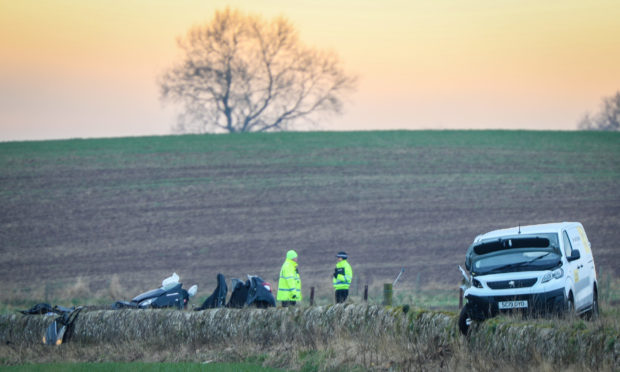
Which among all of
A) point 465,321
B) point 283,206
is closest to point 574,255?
A: point 465,321

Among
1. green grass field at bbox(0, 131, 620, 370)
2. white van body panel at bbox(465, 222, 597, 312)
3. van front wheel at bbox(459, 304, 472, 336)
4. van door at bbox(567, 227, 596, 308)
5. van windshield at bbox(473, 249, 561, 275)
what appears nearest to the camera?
van front wheel at bbox(459, 304, 472, 336)

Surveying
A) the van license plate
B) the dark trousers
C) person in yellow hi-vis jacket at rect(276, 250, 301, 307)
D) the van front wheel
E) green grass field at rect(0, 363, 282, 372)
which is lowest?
green grass field at rect(0, 363, 282, 372)

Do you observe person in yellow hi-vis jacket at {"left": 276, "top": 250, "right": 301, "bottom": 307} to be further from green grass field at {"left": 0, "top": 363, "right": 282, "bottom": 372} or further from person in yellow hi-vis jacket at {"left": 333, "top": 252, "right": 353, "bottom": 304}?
green grass field at {"left": 0, "top": 363, "right": 282, "bottom": 372}

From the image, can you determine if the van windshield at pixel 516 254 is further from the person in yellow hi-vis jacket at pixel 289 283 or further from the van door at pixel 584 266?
the person in yellow hi-vis jacket at pixel 289 283

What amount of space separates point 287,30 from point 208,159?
26073 mm

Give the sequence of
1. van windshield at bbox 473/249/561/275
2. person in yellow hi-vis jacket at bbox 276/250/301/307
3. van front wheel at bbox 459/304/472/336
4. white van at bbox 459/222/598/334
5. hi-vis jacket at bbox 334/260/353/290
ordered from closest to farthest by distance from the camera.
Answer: van front wheel at bbox 459/304/472/336
white van at bbox 459/222/598/334
van windshield at bbox 473/249/561/275
person in yellow hi-vis jacket at bbox 276/250/301/307
hi-vis jacket at bbox 334/260/353/290

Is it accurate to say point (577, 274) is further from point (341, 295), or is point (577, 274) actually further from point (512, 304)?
point (341, 295)

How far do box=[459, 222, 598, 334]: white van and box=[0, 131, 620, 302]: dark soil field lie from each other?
1284 cm

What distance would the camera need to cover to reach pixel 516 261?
12875mm

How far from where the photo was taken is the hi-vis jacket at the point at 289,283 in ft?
55.4

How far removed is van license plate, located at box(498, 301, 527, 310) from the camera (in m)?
12.2

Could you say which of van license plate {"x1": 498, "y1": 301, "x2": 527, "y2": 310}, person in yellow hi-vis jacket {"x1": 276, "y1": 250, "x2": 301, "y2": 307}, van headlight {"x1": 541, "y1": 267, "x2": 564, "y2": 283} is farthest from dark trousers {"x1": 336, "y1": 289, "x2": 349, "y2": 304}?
van headlight {"x1": 541, "y1": 267, "x2": 564, "y2": 283}

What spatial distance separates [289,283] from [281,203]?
2185 centimetres

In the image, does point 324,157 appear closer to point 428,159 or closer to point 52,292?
point 428,159
